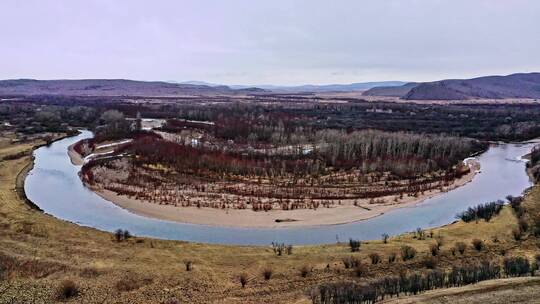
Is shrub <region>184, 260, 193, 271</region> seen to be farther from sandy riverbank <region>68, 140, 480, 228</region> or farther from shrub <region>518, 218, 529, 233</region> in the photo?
shrub <region>518, 218, 529, 233</region>

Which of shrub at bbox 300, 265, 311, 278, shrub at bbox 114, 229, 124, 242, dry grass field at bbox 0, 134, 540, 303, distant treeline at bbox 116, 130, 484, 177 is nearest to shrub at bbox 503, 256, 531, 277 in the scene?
dry grass field at bbox 0, 134, 540, 303

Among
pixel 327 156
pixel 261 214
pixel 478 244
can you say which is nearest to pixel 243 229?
pixel 261 214

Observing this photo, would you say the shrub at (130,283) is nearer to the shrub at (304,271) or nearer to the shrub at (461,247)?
the shrub at (304,271)

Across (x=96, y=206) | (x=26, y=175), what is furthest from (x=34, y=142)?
(x=96, y=206)

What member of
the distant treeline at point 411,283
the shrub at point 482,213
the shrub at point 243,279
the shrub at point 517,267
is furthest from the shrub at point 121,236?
the shrub at point 482,213

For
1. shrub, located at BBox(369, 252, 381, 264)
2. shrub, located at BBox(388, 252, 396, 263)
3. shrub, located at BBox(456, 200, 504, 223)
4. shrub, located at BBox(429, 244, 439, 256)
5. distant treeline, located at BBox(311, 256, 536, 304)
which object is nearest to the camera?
distant treeline, located at BBox(311, 256, 536, 304)

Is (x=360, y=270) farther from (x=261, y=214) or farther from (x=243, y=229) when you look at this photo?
(x=261, y=214)
